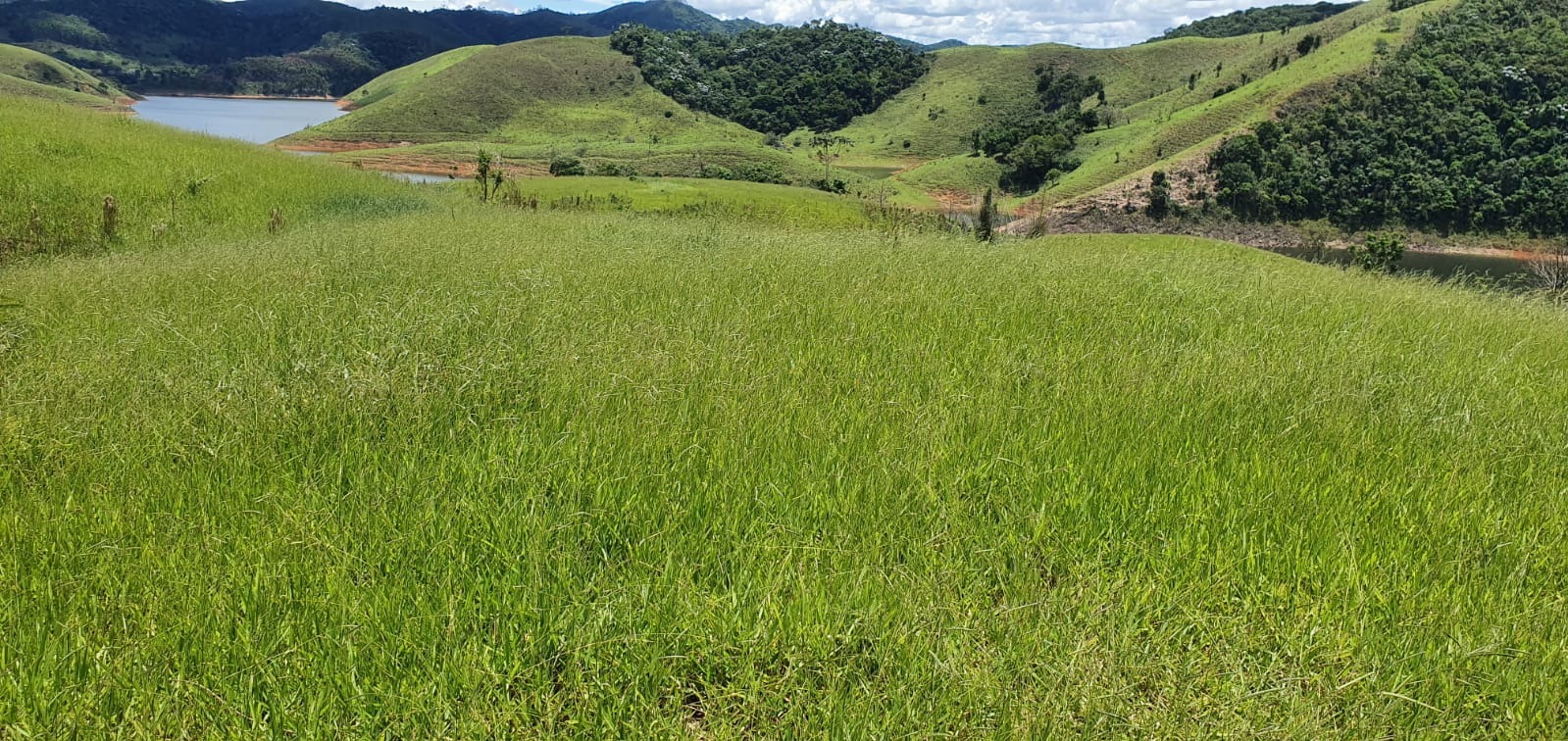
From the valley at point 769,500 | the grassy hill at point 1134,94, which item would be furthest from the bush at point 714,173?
the valley at point 769,500

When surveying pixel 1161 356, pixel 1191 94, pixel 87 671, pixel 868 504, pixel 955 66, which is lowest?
pixel 87 671

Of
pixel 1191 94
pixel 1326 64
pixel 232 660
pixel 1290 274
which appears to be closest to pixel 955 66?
pixel 1191 94

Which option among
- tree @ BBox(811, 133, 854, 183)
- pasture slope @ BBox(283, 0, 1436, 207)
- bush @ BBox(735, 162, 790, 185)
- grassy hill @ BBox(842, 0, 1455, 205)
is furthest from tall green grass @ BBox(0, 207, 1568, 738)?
tree @ BBox(811, 133, 854, 183)

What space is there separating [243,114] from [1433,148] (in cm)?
16610

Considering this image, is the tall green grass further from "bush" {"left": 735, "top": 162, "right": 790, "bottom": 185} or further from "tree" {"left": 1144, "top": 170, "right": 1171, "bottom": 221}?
"tree" {"left": 1144, "top": 170, "right": 1171, "bottom": 221}

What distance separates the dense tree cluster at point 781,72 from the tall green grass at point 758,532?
133988 mm

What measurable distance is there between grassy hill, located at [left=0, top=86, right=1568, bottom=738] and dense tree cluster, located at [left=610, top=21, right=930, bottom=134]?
439ft

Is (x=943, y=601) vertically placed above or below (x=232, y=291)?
below

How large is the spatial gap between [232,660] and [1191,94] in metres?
112

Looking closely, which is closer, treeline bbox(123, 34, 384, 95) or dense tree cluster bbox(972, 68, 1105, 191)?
dense tree cluster bbox(972, 68, 1105, 191)

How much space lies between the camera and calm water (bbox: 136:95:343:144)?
91.8 metres

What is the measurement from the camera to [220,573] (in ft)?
6.95

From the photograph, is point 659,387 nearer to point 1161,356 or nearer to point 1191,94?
point 1161,356

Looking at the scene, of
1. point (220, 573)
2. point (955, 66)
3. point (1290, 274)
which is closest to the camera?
point (220, 573)
